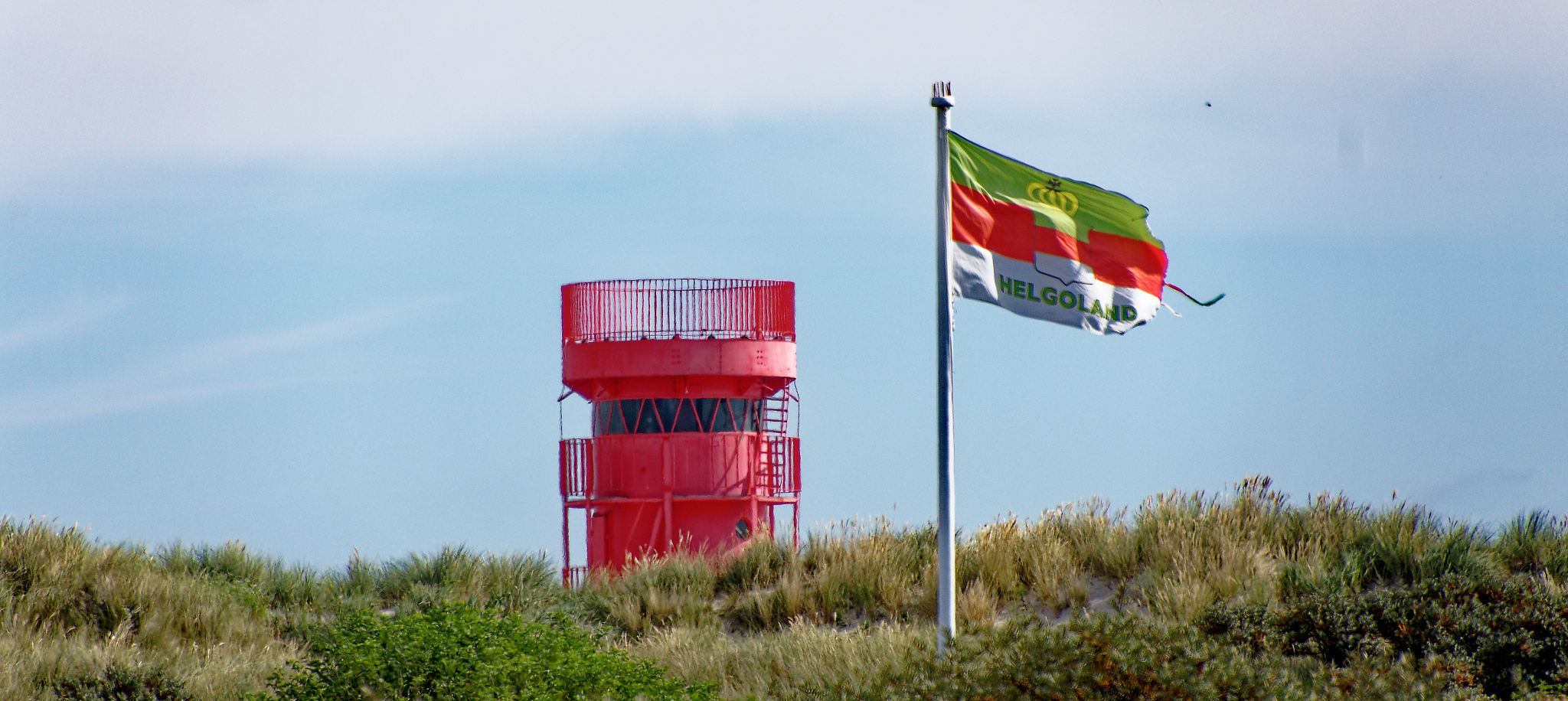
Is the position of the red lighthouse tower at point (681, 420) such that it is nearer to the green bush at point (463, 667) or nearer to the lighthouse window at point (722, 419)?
the lighthouse window at point (722, 419)

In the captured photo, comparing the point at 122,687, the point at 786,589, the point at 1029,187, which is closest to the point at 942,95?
the point at 1029,187

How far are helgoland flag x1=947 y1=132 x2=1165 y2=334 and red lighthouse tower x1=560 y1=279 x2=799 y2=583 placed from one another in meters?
9.98

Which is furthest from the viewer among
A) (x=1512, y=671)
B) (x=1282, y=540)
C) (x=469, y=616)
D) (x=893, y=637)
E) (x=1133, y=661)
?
(x=1282, y=540)

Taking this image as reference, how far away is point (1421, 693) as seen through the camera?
11016mm

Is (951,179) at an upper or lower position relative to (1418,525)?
upper

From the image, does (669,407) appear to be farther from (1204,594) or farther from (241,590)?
(1204,594)

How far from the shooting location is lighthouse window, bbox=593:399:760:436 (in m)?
24.5

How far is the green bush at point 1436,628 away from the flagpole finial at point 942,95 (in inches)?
230

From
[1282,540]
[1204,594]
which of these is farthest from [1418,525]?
[1204,594]

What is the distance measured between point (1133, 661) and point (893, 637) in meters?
4.29

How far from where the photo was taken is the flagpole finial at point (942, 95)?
48.5 feet

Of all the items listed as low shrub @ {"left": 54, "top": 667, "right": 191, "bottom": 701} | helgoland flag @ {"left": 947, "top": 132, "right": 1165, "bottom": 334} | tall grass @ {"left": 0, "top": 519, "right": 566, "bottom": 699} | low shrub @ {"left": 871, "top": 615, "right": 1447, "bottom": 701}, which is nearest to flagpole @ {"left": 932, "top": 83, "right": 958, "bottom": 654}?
helgoland flag @ {"left": 947, "top": 132, "right": 1165, "bottom": 334}

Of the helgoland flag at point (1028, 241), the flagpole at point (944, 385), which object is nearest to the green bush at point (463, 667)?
the flagpole at point (944, 385)

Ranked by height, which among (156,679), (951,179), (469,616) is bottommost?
(156,679)
